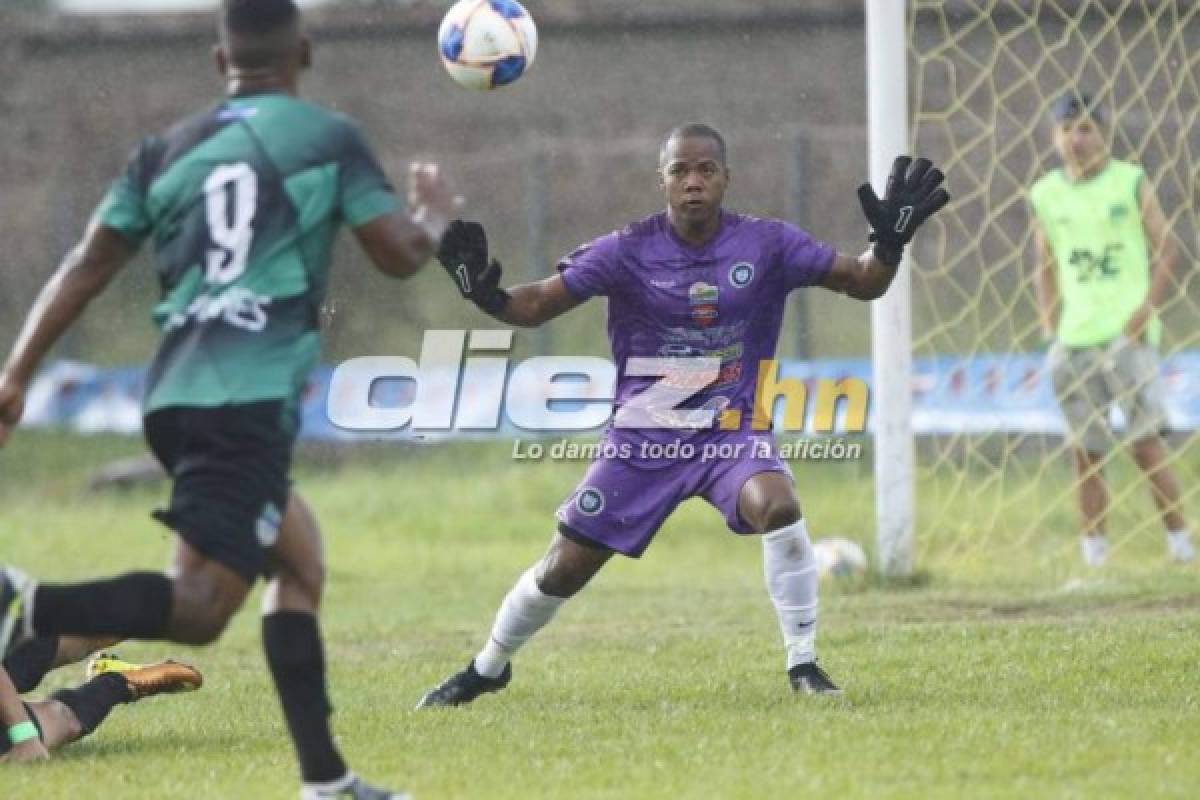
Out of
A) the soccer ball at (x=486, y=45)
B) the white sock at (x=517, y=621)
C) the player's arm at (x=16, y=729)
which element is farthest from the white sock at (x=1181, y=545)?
the player's arm at (x=16, y=729)

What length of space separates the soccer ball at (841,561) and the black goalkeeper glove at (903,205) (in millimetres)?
3766

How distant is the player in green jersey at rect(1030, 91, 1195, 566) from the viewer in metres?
11.7

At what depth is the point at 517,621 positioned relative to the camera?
776 cm

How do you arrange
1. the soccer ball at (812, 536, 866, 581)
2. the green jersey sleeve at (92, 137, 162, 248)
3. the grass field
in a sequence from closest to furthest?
the green jersey sleeve at (92, 137, 162, 248) → the grass field → the soccer ball at (812, 536, 866, 581)

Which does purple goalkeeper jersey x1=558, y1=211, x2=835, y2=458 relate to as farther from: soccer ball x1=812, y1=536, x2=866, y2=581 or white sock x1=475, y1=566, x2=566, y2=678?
soccer ball x1=812, y1=536, x2=866, y2=581

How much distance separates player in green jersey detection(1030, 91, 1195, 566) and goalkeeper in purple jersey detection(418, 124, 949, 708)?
170 inches

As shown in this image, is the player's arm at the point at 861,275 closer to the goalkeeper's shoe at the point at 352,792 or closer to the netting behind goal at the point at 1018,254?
the goalkeeper's shoe at the point at 352,792

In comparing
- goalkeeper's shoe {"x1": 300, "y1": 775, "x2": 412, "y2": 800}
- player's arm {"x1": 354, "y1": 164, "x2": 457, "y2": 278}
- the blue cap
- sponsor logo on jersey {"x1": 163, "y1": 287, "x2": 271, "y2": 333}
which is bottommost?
goalkeeper's shoe {"x1": 300, "y1": 775, "x2": 412, "y2": 800}

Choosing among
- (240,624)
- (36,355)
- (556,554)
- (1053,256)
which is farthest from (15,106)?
(36,355)

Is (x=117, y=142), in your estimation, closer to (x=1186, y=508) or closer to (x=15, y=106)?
(x=15, y=106)

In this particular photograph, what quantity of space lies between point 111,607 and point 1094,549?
726 cm

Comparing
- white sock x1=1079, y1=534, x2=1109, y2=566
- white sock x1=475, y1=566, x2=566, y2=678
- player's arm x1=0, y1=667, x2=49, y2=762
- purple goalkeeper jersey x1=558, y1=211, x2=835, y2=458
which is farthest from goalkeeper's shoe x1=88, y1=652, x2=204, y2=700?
white sock x1=1079, y1=534, x2=1109, y2=566

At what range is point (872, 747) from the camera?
6355mm

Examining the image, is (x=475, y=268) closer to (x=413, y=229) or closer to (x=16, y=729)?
(x=413, y=229)
